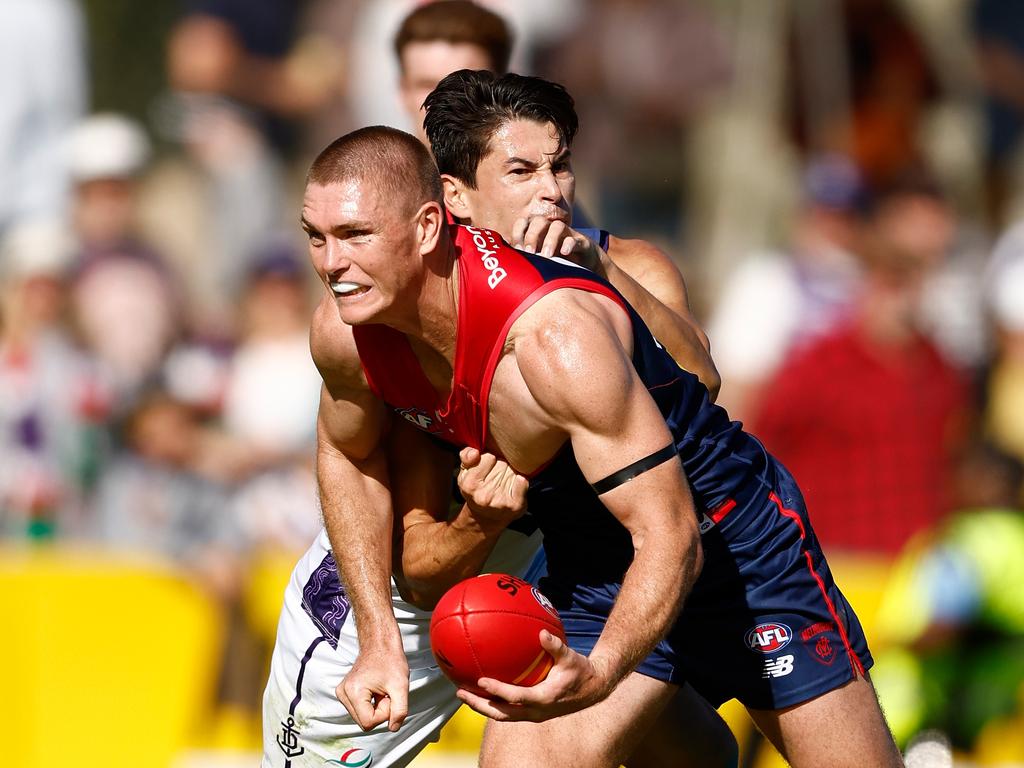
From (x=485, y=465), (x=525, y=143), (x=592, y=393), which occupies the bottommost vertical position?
(x=485, y=465)

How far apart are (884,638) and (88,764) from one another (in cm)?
392

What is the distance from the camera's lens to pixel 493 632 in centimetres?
395

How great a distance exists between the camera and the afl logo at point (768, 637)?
15.8ft

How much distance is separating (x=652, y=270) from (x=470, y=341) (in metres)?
0.99

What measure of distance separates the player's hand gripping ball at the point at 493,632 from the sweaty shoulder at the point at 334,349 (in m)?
0.79

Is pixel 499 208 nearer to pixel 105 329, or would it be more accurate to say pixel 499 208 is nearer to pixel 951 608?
pixel 951 608

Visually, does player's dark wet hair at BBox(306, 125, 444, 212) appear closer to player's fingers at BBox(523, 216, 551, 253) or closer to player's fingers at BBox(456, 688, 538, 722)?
player's fingers at BBox(523, 216, 551, 253)

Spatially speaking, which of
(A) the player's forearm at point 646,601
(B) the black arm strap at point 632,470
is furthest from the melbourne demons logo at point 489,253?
(A) the player's forearm at point 646,601

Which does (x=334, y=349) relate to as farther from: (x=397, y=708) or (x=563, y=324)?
(x=397, y=708)

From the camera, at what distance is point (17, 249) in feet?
31.0

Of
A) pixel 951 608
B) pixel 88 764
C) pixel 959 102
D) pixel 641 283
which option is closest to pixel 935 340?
pixel 951 608

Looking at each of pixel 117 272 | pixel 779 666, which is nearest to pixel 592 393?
pixel 779 666

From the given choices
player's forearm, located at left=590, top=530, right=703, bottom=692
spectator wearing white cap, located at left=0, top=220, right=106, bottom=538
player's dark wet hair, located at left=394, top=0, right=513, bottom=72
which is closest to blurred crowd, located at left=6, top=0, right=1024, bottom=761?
spectator wearing white cap, located at left=0, top=220, right=106, bottom=538

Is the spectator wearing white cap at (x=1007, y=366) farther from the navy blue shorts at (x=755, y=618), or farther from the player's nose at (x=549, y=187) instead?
the player's nose at (x=549, y=187)
